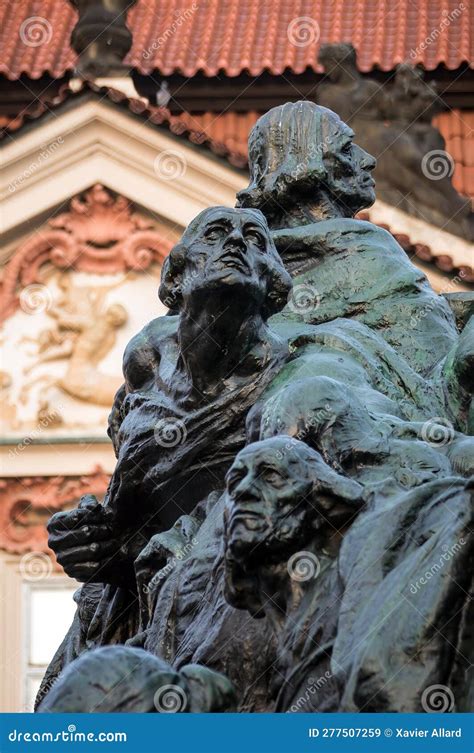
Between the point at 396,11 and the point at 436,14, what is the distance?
0.45 metres

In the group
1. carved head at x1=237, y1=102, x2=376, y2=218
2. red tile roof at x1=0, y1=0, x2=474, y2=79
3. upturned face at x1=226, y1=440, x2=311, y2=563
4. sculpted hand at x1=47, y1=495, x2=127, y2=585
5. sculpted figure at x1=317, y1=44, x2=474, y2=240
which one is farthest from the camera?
red tile roof at x1=0, y1=0, x2=474, y2=79

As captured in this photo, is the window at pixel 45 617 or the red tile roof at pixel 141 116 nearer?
the window at pixel 45 617

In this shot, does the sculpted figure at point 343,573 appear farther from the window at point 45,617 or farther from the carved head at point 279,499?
the window at point 45,617

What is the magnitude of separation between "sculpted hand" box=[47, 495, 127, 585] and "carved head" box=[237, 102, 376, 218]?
1.40 metres

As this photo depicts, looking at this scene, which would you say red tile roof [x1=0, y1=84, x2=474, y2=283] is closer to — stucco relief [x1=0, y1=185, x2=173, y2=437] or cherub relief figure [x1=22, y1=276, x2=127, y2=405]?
stucco relief [x1=0, y1=185, x2=173, y2=437]

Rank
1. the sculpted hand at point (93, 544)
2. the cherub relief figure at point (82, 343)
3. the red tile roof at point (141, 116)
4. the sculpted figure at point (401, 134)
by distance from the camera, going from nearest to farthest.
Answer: the sculpted hand at point (93, 544) < the red tile roof at point (141, 116) < the sculpted figure at point (401, 134) < the cherub relief figure at point (82, 343)

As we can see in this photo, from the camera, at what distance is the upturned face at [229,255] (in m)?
7.71

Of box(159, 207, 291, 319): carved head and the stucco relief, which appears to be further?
the stucco relief

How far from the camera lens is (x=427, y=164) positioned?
78.9ft

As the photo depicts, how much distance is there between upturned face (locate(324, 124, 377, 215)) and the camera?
361 inches

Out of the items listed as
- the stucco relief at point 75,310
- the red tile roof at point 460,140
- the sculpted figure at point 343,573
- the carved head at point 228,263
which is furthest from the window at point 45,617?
the sculpted figure at point 343,573

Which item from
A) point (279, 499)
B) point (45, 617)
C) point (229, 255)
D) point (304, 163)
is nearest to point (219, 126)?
point (45, 617)

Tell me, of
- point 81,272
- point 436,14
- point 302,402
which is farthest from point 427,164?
point 302,402

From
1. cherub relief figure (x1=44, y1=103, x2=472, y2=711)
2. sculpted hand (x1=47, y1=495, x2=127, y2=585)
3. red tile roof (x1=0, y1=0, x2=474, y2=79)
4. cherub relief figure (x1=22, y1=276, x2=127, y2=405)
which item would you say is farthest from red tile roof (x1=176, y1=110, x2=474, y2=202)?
sculpted hand (x1=47, y1=495, x2=127, y2=585)
